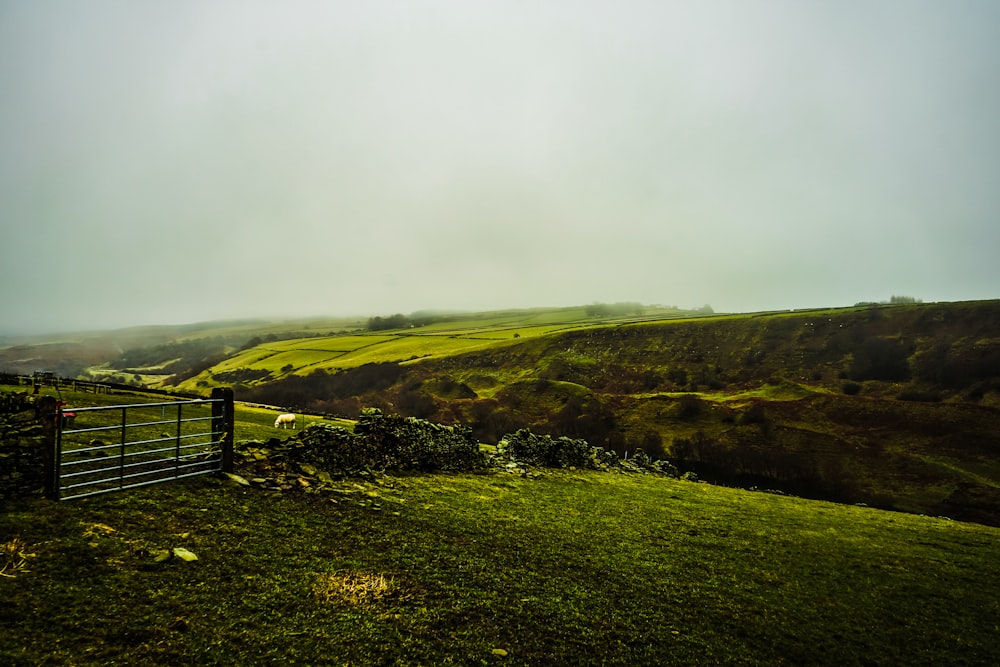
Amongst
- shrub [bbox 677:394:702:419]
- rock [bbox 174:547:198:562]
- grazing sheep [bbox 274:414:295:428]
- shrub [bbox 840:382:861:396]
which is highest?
rock [bbox 174:547:198:562]

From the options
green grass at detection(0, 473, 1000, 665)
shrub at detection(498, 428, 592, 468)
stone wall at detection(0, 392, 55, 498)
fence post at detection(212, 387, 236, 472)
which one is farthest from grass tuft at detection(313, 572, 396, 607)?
shrub at detection(498, 428, 592, 468)

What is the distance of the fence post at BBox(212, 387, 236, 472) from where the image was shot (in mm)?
12117

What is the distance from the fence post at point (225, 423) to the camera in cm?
1212

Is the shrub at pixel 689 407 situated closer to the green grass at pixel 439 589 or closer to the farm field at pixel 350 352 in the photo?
the farm field at pixel 350 352

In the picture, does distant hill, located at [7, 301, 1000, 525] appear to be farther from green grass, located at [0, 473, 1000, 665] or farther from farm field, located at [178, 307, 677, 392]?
green grass, located at [0, 473, 1000, 665]

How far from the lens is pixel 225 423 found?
39.5ft

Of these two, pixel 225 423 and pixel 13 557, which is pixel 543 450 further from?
pixel 13 557

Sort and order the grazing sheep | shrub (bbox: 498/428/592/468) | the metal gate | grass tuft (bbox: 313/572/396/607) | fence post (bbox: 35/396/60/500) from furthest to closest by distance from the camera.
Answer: the grazing sheep → shrub (bbox: 498/428/592/468) → the metal gate → fence post (bbox: 35/396/60/500) → grass tuft (bbox: 313/572/396/607)

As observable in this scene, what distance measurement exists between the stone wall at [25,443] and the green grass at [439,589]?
0.65 meters

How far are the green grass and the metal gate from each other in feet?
2.06

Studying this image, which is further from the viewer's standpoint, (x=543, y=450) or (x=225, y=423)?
(x=543, y=450)

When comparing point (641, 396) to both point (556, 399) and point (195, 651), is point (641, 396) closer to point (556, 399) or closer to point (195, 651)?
point (556, 399)

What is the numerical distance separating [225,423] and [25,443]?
3.87 metres

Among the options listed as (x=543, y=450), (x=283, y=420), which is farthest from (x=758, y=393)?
(x=283, y=420)
